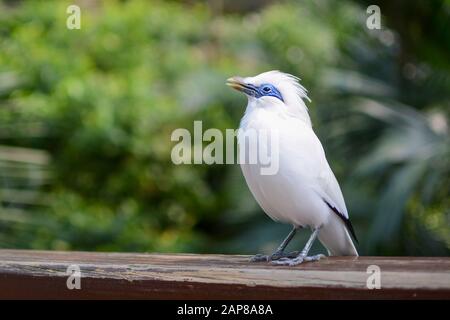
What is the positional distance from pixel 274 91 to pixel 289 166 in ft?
0.99

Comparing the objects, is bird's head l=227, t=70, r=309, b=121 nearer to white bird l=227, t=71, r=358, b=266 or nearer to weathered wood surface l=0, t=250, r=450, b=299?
white bird l=227, t=71, r=358, b=266

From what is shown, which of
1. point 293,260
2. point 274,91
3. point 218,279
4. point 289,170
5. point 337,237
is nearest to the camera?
point 218,279

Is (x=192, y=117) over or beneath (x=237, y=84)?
over

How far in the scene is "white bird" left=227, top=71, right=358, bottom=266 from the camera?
3.00m

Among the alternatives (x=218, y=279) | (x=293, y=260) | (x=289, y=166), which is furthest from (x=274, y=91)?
(x=218, y=279)

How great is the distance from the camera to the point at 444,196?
5.68m

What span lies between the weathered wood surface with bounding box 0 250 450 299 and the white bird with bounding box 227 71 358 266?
278 mm

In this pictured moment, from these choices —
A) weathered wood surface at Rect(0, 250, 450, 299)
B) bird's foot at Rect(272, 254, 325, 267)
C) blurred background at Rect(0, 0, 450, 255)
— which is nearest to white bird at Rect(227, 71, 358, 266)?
bird's foot at Rect(272, 254, 325, 267)

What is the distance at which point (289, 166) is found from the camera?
2996mm

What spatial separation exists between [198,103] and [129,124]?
63 cm

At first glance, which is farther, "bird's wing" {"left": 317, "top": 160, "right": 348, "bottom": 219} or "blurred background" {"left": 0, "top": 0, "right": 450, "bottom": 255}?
"blurred background" {"left": 0, "top": 0, "right": 450, "bottom": 255}

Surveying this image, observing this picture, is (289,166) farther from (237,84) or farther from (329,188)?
(237,84)

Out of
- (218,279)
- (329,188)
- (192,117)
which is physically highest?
(192,117)

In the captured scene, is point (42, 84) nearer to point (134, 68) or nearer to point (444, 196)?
point (134, 68)
